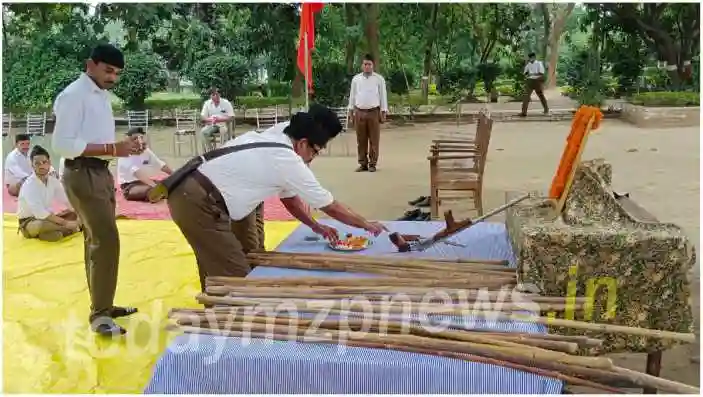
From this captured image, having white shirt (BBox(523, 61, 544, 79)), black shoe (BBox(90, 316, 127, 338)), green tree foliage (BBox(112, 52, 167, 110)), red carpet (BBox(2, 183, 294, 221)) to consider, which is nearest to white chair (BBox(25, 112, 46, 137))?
green tree foliage (BBox(112, 52, 167, 110))

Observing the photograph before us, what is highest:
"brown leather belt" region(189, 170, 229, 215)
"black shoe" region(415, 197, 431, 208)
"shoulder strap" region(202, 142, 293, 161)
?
"shoulder strap" region(202, 142, 293, 161)

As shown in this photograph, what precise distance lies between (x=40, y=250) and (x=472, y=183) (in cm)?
254

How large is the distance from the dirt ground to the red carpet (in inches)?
24.3

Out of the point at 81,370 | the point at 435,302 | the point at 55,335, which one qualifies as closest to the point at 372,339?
the point at 435,302

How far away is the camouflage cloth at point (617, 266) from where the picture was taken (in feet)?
6.27

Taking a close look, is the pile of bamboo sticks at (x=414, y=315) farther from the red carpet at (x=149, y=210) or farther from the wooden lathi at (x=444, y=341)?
the red carpet at (x=149, y=210)

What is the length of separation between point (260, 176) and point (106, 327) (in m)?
0.90

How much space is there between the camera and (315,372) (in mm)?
1545

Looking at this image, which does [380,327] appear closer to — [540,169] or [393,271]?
[393,271]

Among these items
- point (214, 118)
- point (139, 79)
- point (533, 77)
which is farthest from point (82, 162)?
point (139, 79)

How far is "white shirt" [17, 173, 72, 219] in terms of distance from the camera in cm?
404

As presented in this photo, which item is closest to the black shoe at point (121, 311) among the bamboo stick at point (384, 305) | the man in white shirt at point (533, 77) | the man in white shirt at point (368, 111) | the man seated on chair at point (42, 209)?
the bamboo stick at point (384, 305)

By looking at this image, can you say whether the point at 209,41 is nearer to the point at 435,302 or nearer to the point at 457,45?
the point at 457,45

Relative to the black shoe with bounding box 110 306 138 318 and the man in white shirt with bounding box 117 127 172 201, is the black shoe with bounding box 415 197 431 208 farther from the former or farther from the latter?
the black shoe with bounding box 110 306 138 318
